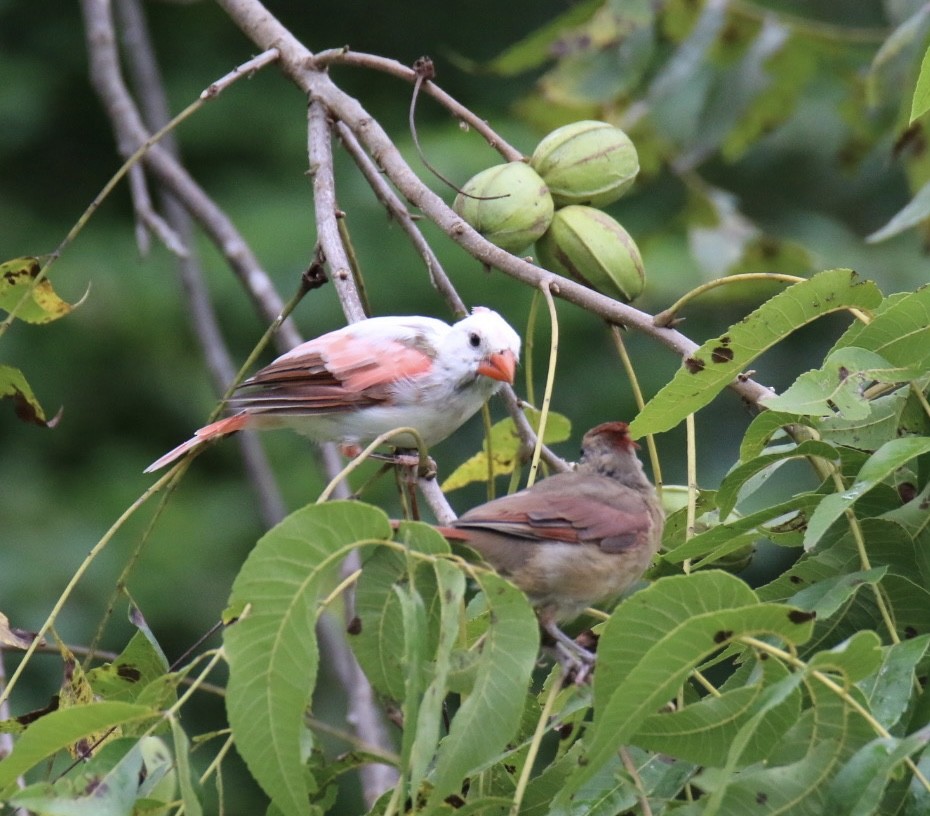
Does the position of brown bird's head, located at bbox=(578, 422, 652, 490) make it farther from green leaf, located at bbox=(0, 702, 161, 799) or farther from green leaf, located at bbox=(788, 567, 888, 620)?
green leaf, located at bbox=(0, 702, 161, 799)

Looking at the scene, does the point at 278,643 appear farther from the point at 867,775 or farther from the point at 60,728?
the point at 867,775

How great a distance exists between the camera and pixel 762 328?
7.23 ft

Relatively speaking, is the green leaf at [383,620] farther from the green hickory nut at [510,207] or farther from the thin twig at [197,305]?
the thin twig at [197,305]

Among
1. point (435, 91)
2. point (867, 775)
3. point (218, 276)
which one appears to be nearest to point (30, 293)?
point (435, 91)

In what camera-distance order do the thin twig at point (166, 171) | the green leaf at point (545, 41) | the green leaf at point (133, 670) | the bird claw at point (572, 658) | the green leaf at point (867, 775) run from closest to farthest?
the green leaf at point (867, 775) < the bird claw at point (572, 658) < the green leaf at point (133, 670) < the green leaf at point (545, 41) < the thin twig at point (166, 171)

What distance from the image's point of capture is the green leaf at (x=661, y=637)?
65.4 inches

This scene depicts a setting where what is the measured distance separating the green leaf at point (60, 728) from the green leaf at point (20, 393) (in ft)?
3.37

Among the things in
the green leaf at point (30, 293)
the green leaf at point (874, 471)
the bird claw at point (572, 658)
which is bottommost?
the bird claw at point (572, 658)

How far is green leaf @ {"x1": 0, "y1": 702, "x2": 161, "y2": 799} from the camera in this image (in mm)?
1768

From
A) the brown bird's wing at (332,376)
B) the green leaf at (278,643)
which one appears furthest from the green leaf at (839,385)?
the brown bird's wing at (332,376)

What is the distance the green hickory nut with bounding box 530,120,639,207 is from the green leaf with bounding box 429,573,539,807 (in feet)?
4.36

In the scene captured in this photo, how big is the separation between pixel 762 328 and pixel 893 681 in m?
0.65

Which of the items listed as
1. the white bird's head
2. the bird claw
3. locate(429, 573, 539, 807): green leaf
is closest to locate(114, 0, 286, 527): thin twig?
the white bird's head

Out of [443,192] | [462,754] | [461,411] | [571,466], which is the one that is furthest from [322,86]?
[443,192]
